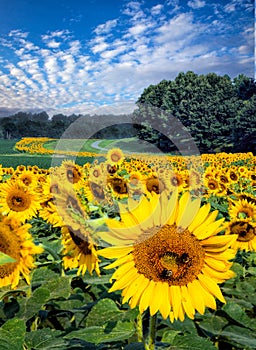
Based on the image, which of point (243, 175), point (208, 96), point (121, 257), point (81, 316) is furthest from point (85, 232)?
point (208, 96)

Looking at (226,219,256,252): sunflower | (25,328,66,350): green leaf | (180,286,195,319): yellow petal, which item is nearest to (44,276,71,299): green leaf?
(25,328,66,350): green leaf

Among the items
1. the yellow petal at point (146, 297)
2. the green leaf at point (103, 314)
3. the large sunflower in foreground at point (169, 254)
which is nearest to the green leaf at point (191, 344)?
the large sunflower in foreground at point (169, 254)

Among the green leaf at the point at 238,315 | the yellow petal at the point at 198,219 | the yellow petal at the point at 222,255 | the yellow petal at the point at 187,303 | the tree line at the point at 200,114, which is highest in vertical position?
the tree line at the point at 200,114

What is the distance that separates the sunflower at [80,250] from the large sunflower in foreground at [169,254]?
27 cm

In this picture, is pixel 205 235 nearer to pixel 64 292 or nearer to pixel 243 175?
pixel 64 292

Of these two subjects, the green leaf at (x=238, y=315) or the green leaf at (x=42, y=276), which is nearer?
the green leaf at (x=42, y=276)

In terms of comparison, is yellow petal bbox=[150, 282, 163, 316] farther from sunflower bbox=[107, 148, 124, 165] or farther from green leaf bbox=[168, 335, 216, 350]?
sunflower bbox=[107, 148, 124, 165]

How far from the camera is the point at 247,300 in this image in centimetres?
306

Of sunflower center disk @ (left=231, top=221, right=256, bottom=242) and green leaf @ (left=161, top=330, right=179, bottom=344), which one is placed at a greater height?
sunflower center disk @ (left=231, top=221, right=256, bottom=242)

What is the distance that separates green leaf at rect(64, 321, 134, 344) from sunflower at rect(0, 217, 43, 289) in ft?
1.93

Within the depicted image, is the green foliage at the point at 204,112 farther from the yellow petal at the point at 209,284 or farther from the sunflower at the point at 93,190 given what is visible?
the yellow petal at the point at 209,284

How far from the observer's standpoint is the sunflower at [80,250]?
1945 mm

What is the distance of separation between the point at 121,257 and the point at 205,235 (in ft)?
1.15

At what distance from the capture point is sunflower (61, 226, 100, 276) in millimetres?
1945
